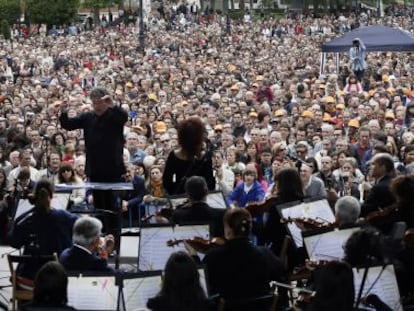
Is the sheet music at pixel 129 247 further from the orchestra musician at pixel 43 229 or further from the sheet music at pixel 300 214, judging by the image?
the sheet music at pixel 300 214

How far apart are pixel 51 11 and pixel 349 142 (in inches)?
1987

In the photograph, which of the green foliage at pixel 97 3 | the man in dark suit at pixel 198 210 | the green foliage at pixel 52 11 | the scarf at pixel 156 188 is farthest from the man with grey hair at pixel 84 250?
the green foliage at pixel 97 3

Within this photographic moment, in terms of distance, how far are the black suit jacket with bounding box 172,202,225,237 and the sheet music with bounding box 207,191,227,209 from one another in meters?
0.56

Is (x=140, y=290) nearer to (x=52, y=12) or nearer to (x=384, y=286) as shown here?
(x=384, y=286)

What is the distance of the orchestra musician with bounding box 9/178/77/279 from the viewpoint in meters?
11.1

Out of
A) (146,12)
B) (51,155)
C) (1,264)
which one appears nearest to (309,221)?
(1,264)

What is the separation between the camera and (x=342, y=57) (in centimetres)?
4150

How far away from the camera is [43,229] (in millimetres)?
11102

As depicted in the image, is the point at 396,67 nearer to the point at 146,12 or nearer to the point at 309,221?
the point at 309,221

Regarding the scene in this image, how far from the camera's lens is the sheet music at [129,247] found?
1320 cm

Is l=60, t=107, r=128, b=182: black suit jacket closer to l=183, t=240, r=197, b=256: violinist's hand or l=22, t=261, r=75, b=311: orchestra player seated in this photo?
l=183, t=240, r=197, b=256: violinist's hand

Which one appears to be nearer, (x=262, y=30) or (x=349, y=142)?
(x=349, y=142)

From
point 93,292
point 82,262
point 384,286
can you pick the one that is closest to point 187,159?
point 82,262

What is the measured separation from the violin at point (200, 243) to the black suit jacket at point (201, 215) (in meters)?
0.56
